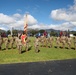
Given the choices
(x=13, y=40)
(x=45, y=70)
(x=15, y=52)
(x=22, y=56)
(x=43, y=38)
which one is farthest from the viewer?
(x=43, y=38)

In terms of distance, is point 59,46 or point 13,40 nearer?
point 13,40

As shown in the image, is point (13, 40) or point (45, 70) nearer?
point (45, 70)

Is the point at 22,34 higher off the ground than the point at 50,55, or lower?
higher

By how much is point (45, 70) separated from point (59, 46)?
16.3 m

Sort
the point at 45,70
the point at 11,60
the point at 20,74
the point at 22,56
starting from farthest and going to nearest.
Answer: the point at 22,56 < the point at 11,60 < the point at 45,70 < the point at 20,74

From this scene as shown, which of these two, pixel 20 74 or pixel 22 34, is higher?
pixel 22 34

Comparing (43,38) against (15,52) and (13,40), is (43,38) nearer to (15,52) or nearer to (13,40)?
(13,40)

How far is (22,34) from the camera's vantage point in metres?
34.7

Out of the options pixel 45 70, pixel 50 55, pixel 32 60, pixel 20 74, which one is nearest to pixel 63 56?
pixel 50 55

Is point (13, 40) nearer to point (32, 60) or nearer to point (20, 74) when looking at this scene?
point (32, 60)

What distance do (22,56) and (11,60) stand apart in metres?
2.18

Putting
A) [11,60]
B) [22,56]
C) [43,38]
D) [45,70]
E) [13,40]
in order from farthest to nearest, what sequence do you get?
[43,38]
[13,40]
[22,56]
[11,60]
[45,70]

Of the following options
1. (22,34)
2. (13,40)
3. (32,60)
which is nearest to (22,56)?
(32,60)

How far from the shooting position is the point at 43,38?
34562 millimetres
